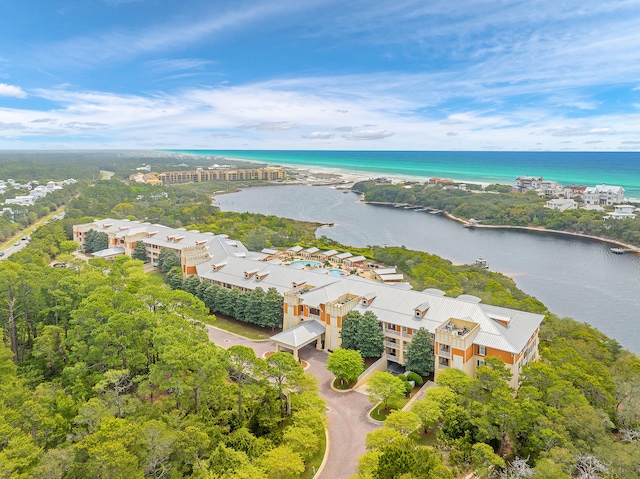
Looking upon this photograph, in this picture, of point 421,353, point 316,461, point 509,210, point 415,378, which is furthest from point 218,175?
point 316,461

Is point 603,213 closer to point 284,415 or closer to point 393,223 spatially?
point 393,223

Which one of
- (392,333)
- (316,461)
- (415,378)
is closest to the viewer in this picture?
(316,461)

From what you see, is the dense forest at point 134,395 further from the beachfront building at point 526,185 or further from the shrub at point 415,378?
the beachfront building at point 526,185

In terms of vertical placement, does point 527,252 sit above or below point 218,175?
below

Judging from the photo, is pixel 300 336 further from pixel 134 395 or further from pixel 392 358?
pixel 134 395

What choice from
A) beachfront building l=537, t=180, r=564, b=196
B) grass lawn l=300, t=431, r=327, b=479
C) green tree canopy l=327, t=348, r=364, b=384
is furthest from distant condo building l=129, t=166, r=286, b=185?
grass lawn l=300, t=431, r=327, b=479
